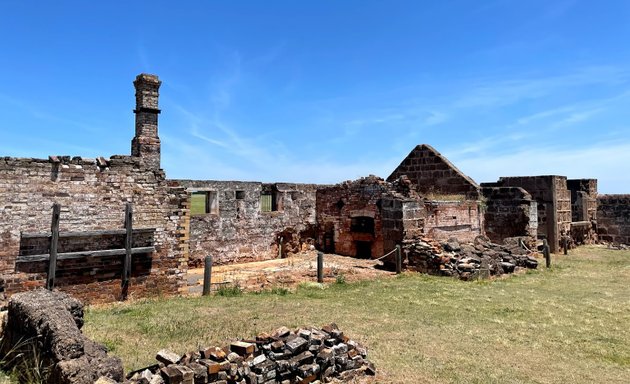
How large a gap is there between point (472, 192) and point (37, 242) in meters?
16.3

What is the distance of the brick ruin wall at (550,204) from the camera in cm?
1958

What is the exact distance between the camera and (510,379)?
550cm

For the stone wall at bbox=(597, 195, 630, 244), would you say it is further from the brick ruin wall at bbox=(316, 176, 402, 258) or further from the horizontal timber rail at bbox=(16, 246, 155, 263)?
the horizontal timber rail at bbox=(16, 246, 155, 263)

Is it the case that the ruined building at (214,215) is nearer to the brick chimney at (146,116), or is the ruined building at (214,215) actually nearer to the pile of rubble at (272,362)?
the brick chimney at (146,116)

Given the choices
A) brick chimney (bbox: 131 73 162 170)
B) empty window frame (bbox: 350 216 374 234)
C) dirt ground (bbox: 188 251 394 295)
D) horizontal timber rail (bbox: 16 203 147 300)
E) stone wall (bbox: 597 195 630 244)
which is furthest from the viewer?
stone wall (bbox: 597 195 630 244)

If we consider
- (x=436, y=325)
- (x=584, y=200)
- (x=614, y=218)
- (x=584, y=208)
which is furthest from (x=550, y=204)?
(x=436, y=325)

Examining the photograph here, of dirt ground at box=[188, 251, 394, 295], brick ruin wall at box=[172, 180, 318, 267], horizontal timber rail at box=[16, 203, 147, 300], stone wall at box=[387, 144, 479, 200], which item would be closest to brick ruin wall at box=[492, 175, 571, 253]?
stone wall at box=[387, 144, 479, 200]

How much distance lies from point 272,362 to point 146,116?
1037 centimetres

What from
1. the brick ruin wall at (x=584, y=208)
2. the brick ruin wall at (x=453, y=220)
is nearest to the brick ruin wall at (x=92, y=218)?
the brick ruin wall at (x=453, y=220)

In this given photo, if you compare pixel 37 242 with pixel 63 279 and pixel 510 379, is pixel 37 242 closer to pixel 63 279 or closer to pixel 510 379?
pixel 63 279

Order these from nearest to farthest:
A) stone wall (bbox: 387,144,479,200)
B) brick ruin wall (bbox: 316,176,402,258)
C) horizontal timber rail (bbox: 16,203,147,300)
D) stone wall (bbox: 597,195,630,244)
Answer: horizontal timber rail (bbox: 16,203,147,300), brick ruin wall (bbox: 316,176,402,258), stone wall (bbox: 387,144,479,200), stone wall (bbox: 597,195,630,244)

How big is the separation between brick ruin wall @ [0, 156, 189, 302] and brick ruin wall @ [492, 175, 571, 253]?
16881 mm

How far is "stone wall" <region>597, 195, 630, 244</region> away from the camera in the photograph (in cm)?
2305

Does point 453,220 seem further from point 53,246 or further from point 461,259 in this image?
point 53,246
